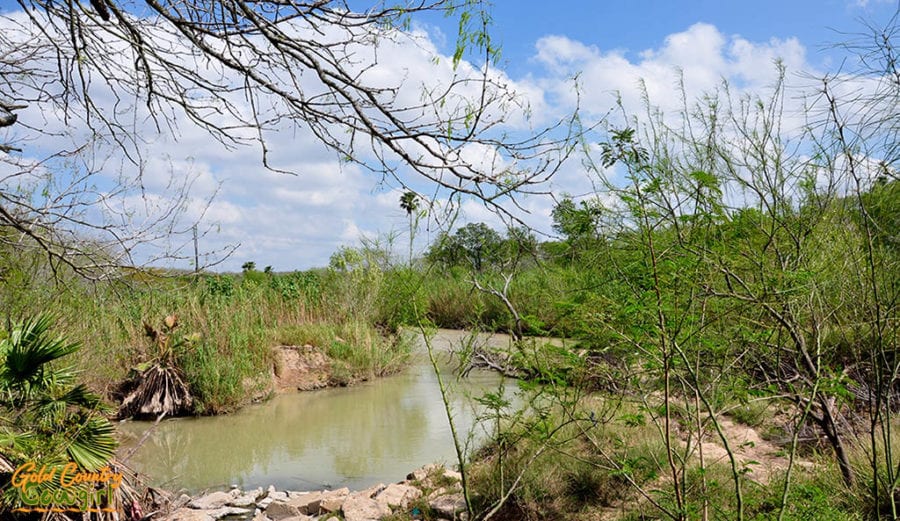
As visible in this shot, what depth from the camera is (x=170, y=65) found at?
3184mm

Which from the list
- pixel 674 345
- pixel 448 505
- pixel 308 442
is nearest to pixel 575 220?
pixel 674 345

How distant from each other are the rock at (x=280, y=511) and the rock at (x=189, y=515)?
0.42 metres

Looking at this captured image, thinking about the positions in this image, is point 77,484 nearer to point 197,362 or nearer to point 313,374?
point 197,362

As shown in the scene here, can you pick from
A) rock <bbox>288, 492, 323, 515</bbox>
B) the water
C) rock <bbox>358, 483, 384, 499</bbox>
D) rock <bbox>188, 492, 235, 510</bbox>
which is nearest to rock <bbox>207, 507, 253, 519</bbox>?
rock <bbox>188, 492, 235, 510</bbox>

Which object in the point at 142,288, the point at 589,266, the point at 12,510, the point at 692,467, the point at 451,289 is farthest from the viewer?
the point at 451,289

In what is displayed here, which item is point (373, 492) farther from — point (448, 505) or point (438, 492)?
point (448, 505)

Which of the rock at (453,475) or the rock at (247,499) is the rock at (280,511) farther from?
the rock at (453,475)

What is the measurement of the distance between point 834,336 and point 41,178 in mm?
6021

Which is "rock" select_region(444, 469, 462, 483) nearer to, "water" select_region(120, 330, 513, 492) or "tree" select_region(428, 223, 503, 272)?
"water" select_region(120, 330, 513, 492)

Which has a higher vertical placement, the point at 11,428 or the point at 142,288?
the point at 142,288

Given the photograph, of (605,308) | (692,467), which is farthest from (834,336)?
(605,308)

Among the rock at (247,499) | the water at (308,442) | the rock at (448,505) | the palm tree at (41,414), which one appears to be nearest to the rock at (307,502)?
the rock at (247,499)

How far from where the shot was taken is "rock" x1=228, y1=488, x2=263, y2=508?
18.6 feet

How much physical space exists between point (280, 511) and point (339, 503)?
0.52 m
